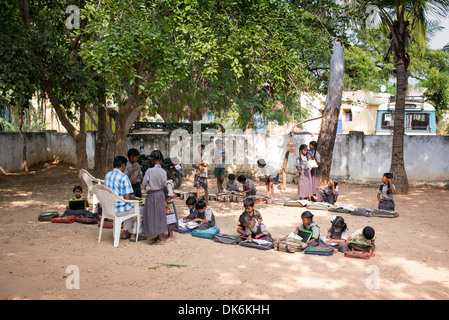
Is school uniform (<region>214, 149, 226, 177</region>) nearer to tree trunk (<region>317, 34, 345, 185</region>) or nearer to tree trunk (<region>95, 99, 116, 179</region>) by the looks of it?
tree trunk (<region>317, 34, 345, 185</region>)

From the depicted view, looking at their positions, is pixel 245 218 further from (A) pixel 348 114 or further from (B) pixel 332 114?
(A) pixel 348 114

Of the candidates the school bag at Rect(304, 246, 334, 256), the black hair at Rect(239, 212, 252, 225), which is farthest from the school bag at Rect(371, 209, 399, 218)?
the black hair at Rect(239, 212, 252, 225)

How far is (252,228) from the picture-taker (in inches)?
270

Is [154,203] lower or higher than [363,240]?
higher

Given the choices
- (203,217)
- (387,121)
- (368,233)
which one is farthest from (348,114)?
(368,233)

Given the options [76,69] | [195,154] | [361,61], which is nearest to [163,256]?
[76,69]

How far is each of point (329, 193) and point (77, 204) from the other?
557 cm

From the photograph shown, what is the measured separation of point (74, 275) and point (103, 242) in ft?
5.30

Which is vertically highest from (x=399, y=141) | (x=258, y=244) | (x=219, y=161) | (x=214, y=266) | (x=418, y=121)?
(x=418, y=121)

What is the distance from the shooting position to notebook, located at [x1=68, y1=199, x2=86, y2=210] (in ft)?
26.9

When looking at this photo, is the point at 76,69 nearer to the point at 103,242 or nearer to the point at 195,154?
the point at 103,242

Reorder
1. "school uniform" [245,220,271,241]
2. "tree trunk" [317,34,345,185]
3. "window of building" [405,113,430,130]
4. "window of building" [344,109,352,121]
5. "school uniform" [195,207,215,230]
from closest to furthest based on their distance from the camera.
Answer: "school uniform" [245,220,271,241], "school uniform" [195,207,215,230], "tree trunk" [317,34,345,185], "window of building" [405,113,430,130], "window of building" [344,109,352,121]

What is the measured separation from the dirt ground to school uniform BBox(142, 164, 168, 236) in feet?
0.96

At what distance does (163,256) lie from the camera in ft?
20.1
